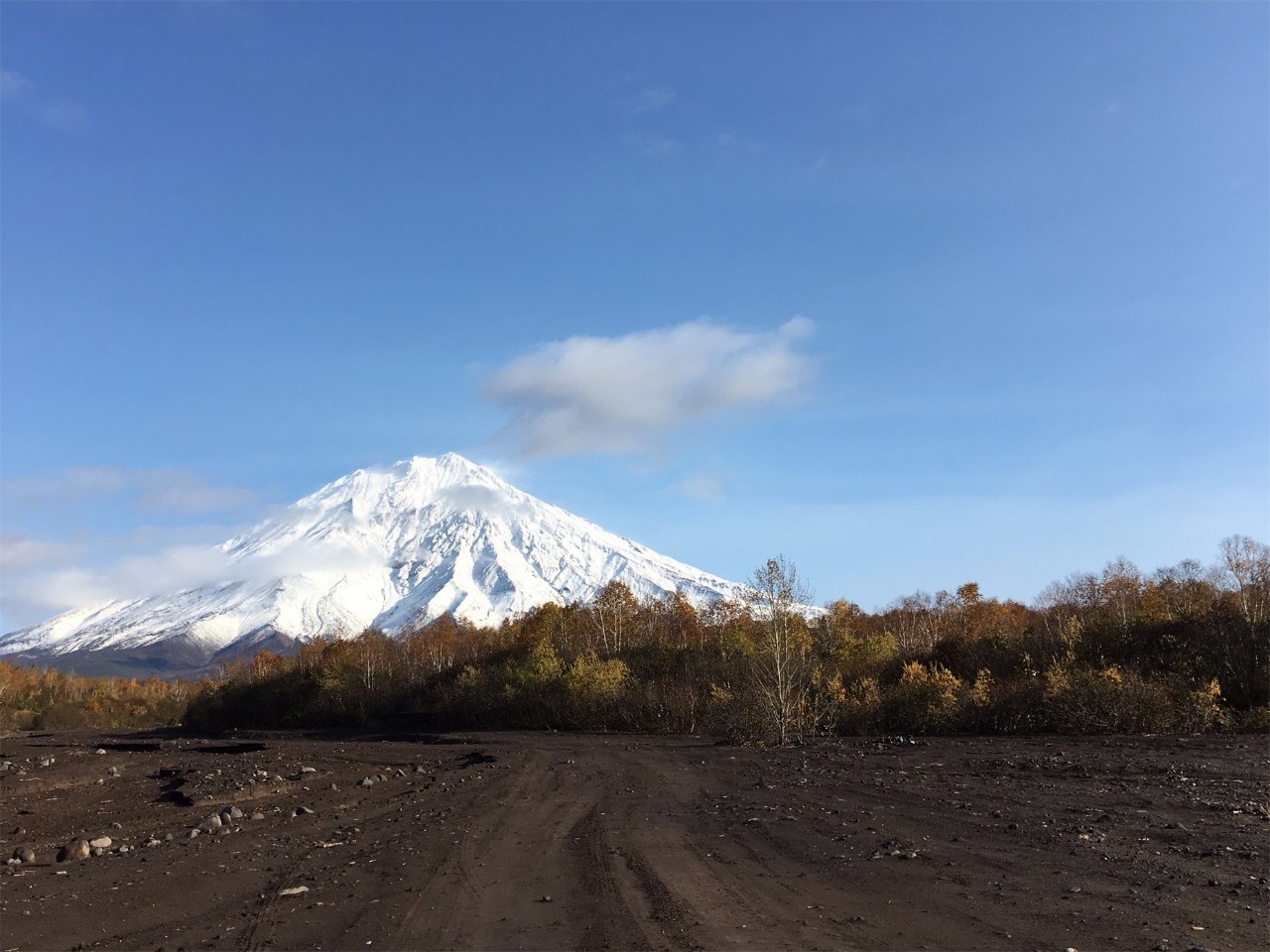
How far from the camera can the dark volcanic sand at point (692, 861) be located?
7.36 metres

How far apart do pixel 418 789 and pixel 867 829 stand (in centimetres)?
1061

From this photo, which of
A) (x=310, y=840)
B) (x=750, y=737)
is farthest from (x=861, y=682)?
(x=310, y=840)

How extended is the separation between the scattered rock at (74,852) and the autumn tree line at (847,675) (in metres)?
18.8

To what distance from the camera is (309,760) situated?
86.5 ft

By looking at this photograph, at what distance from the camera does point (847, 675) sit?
36.9 m

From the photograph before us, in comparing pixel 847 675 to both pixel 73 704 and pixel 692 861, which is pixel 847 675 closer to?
pixel 692 861

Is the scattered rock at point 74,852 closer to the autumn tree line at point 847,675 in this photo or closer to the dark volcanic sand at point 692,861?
the dark volcanic sand at point 692,861

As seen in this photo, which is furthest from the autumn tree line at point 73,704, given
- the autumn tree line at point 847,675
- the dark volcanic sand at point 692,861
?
the dark volcanic sand at point 692,861

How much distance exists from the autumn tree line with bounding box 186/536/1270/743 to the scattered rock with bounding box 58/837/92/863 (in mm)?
18762

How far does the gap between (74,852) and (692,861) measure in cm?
858

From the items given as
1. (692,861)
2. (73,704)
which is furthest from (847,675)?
(73,704)

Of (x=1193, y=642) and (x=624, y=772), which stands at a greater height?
(x=1193, y=642)

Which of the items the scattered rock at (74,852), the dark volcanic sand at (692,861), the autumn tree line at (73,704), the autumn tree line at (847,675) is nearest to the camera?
the dark volcanic sand at (692,861)

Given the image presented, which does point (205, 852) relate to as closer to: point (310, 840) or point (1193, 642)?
point (310, 840)
